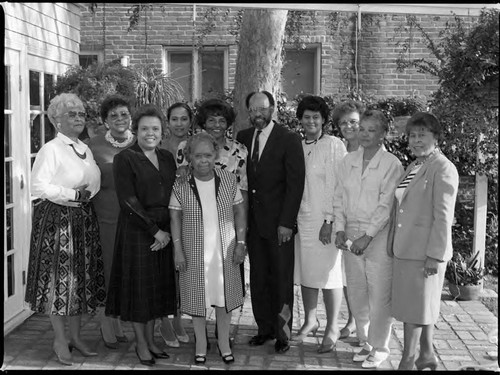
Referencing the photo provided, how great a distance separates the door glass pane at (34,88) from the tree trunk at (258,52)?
2.32 m

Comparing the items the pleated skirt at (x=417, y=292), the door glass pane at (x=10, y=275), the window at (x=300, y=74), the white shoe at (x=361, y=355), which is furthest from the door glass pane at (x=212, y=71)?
the pleated skirt at (x=417, y=292)

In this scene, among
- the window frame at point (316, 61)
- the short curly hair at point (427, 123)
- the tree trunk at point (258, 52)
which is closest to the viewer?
the short curly hair at point (427, 123)

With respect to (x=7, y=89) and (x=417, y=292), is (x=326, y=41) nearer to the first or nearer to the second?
(x=7, y=89)

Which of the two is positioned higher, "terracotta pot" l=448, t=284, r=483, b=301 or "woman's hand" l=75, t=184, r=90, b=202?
"woman's hand" l=75, t=184, r=90, b=202

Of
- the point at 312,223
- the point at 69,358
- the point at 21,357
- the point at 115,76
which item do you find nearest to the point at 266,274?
the point at 312,223

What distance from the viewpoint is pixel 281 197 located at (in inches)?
194

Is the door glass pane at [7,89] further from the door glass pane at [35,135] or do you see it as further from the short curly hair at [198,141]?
the short curly hair at [198,141]

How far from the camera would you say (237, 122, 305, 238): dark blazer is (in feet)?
15.9

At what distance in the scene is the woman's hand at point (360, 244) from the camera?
4570mm

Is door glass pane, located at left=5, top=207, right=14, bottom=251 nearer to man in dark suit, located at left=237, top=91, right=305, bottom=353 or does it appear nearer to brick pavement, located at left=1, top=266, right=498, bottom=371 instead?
brick pavement, located at left=1, top=266, right=498, bottom=371

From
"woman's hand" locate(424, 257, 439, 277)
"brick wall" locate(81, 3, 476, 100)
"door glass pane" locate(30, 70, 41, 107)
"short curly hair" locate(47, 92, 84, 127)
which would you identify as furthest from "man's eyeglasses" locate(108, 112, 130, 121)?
"brick wall" locate(81, 3, 476, 100)

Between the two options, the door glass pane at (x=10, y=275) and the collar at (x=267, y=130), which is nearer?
the collar at (x=267, y=130)

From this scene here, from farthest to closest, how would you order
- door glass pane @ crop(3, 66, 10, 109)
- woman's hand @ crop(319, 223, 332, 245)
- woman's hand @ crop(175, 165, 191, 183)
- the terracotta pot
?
the terracotta pot → door glass pane @ crop(3, 66, 10, 109) → woman's hand @ crop(319, 223, 332, 245) → woman's hand @ crop(175, 165, 191, 183)

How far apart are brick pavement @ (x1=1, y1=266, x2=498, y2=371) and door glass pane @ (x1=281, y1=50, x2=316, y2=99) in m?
5.14
